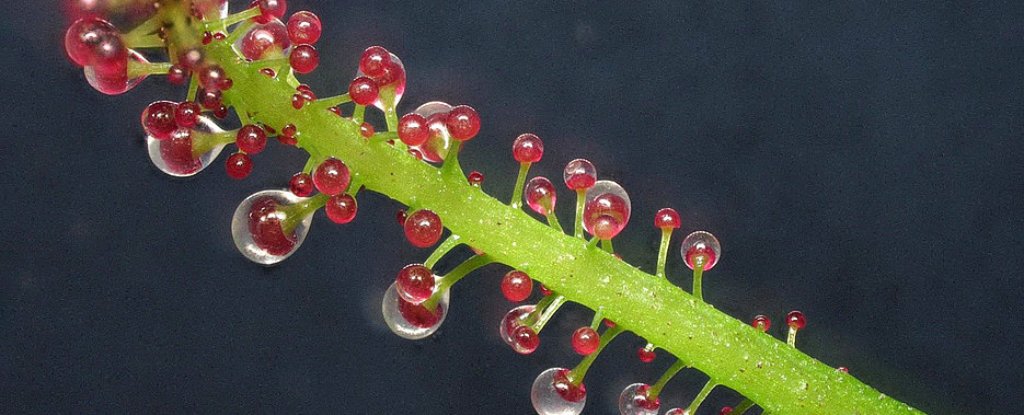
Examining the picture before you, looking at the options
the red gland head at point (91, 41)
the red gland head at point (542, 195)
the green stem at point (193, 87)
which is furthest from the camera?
the red gland head at point (542, 195)

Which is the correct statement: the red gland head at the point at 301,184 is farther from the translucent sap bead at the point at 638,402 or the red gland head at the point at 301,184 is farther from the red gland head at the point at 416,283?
the translucent sap bead at the point at 638,402

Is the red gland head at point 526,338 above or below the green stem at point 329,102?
below

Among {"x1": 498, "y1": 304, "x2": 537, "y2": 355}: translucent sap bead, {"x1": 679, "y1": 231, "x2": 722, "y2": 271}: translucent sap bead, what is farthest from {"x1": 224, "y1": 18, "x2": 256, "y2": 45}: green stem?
{"x1": 679, "y1": 231, "x2": 722, "y2": 271}: translucent sap bead

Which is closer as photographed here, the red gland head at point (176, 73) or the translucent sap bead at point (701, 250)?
the red gland head at point (176, 73)

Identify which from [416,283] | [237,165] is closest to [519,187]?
[416,283]

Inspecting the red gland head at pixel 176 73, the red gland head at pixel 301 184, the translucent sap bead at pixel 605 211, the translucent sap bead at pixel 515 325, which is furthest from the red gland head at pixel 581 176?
the red gland head at pixel 176 73

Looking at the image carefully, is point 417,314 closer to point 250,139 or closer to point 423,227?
point 423,227

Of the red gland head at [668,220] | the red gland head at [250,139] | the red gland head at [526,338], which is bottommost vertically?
the red gland head at [526,338]

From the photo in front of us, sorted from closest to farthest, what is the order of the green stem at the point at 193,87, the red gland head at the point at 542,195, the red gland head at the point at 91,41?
the red gland head at the point at 91,41 → the green stem at the point at 193,87 → the red gland head at the point at 542,195
